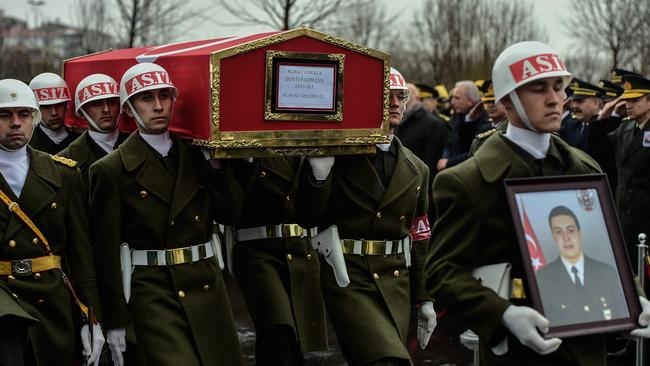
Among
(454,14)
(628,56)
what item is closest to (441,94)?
(628,56)

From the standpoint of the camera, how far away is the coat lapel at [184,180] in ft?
20.4

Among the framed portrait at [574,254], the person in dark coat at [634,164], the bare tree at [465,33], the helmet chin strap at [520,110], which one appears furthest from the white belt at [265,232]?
the bare tree at [465,33]

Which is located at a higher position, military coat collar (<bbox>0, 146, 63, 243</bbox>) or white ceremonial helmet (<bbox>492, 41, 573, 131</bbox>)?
white ceremonial helmet (<bbox>492, 41, 573, 131</bbox>)

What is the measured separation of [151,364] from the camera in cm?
601

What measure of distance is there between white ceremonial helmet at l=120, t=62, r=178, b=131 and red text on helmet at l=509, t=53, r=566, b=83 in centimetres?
250

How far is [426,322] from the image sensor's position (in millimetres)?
6883

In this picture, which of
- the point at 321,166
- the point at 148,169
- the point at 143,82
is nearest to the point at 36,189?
the point at 148,169

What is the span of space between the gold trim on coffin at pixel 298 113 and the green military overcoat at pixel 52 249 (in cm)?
124

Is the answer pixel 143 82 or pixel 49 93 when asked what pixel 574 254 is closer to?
pixel 143 82

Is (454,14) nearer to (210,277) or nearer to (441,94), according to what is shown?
(441,94)

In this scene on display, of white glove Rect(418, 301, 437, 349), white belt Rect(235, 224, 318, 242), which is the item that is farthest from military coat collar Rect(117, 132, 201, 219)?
white glove Rect(418, 301, 437, 349)

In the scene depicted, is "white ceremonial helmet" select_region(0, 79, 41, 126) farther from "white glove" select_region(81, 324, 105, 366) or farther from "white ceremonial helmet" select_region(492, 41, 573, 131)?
"white ceremonial helmet" select_region(492, 41, 573, 131)

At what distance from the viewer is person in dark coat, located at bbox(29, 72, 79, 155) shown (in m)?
8.90

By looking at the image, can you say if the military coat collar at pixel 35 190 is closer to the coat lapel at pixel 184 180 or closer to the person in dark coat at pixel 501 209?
the coat lapel at pixel 184 180
